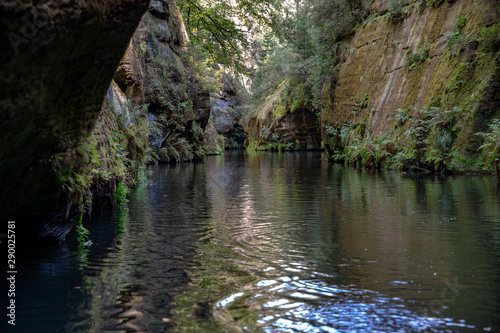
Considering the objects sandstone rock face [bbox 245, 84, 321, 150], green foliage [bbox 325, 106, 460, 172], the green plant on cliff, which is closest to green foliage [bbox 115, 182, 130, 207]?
the green plant on cliff

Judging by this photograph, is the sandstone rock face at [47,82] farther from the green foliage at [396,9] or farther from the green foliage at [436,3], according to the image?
the green foliage at [396,9]

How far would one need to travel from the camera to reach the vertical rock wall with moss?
11484mm

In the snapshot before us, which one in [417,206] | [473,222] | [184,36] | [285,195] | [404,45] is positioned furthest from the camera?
[184,36]

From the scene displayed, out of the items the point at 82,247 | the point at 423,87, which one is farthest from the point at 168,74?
the point at 82,247

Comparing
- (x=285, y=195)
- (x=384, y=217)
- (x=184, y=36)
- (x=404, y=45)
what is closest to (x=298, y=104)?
(x=184, y=36)

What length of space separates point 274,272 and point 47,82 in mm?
2270

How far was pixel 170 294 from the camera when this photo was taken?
3064 mm

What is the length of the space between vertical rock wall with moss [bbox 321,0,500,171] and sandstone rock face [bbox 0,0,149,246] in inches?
395

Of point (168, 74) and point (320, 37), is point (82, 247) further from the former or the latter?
point (320, 37)

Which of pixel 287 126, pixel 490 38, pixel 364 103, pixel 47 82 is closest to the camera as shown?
pixel 47 82

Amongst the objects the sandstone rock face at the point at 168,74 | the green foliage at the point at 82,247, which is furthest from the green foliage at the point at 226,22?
the sandstone rock face at the point at 168,74

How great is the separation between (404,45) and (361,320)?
51.9 feet

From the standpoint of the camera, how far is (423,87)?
14008 mm

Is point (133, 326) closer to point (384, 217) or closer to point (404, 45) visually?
point (384, 217)
